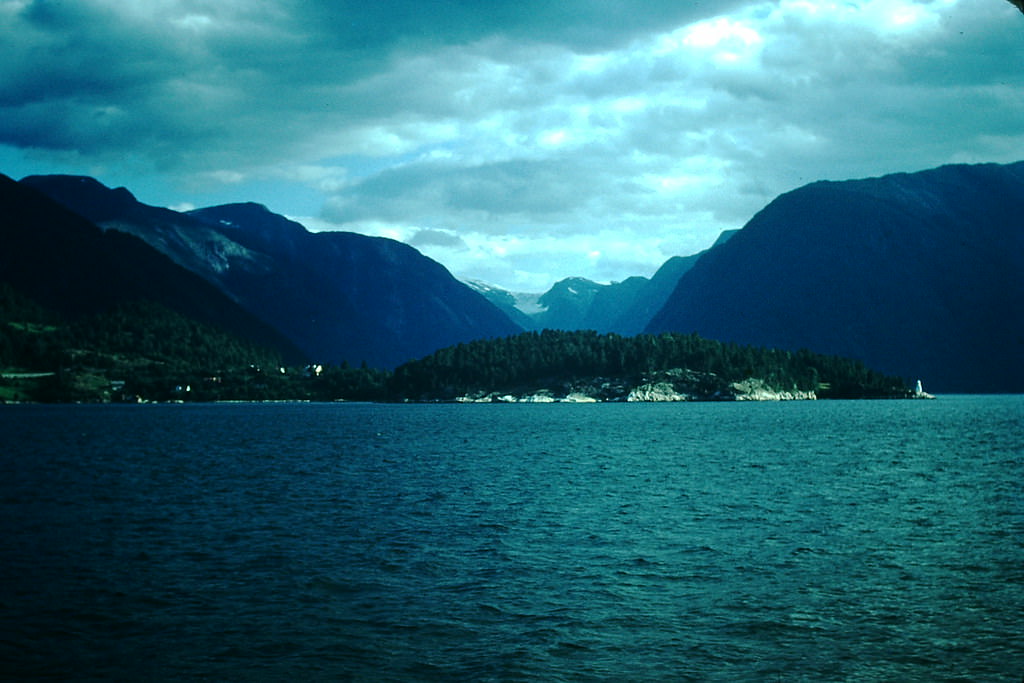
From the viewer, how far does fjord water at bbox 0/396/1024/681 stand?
28.2 m

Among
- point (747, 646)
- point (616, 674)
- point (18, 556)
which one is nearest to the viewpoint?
point (616, 674)

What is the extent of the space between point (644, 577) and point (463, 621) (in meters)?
10.6

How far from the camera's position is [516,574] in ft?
132

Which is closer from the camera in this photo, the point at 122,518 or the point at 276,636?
the point at 276,636

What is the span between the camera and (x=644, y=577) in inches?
1549

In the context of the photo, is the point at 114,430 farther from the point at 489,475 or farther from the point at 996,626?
the point at 996,626

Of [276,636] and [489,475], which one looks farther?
[489,475]

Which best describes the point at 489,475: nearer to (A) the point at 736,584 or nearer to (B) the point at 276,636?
(A) the point at 736,584

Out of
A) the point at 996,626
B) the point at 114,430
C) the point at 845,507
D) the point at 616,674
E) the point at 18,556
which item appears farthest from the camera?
the point at 114,430

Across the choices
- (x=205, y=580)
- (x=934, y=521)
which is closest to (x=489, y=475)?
(x=934, y=521)

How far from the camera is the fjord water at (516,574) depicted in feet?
92.4

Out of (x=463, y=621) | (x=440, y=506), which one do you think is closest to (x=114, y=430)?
(x=440, y=506)

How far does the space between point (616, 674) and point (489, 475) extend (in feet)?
197

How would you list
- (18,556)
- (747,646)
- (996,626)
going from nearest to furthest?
(747,646), (996,626), (18,556)
